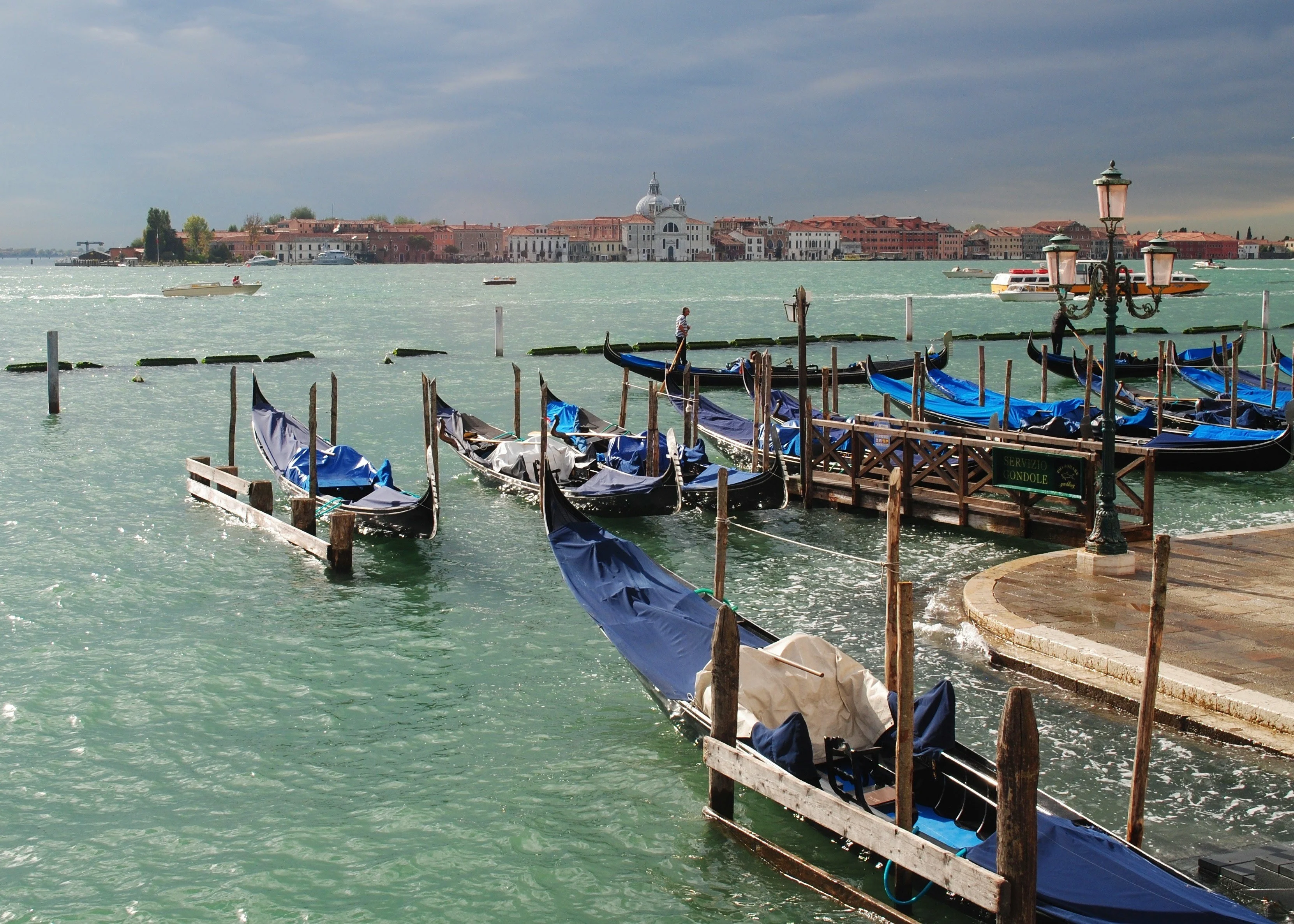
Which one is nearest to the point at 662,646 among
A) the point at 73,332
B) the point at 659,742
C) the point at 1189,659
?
the point at 659,742

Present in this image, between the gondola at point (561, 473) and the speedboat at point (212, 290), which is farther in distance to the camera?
the speedboat at point (212, 290)

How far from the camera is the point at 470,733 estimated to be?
5.36 metres

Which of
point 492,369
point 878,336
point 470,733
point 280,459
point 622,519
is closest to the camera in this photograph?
point 470,733

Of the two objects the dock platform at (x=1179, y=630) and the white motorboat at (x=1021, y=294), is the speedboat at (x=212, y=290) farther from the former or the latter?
the dock platform at (x=1179, y=630)

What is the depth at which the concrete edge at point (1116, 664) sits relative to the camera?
4.61 meters

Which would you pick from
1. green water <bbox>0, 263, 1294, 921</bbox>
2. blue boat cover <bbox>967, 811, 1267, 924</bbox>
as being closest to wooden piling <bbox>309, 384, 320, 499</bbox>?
green water <bbox>0, 263, 1294, 921</bbox>

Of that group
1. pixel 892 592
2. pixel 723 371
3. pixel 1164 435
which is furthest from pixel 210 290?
pixel 892 592

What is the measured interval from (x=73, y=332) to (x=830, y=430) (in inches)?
1214

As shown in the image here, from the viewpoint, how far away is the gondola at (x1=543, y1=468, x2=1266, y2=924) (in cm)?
318

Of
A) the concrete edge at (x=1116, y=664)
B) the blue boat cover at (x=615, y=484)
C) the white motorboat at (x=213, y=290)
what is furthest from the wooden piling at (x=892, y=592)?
the white motorboat at (x=213, y=290)

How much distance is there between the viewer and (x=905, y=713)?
11.6 ft

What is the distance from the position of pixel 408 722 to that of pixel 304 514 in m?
3.30

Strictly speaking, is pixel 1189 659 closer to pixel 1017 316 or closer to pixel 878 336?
pixel 878 336

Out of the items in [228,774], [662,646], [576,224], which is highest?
[576,224]
